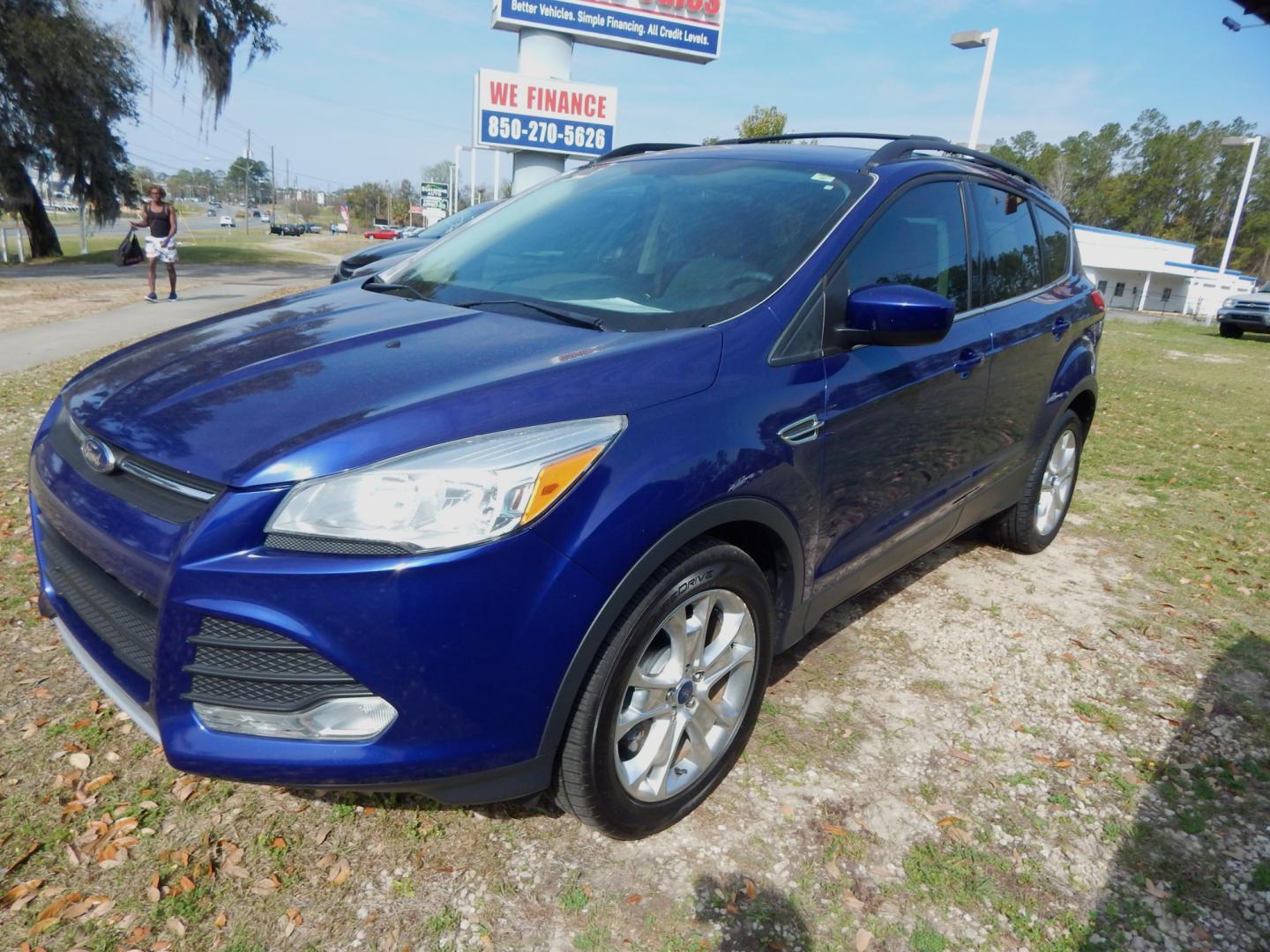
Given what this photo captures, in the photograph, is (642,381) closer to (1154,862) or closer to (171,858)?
(171,858)

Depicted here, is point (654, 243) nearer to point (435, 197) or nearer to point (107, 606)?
point (107, 606)

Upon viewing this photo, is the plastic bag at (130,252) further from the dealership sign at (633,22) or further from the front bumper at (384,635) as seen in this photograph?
the front bumper at (384,635)

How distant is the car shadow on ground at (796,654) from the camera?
245 cm

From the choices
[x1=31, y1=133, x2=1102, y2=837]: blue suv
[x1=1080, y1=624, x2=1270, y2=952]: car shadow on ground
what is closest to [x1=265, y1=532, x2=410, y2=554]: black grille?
[x1=31, y1=133, x2=1102, y2=837]: blue suv

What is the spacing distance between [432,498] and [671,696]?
92 cm

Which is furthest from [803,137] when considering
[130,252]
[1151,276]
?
[1151,276]

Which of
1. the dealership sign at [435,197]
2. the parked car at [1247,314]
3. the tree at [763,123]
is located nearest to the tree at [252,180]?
the dealership sign at [435,197]

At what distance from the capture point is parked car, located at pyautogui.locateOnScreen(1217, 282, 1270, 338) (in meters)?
21.1

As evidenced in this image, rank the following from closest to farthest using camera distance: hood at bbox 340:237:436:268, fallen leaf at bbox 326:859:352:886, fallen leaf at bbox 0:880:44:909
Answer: fallen leaf at bbox 0:880:44:909, fallen leaf at bbox 326:859:352:886, hood at bbox 340:237:436:268

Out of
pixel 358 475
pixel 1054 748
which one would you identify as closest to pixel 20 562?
pixel 358 475

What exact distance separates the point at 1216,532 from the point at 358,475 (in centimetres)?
558

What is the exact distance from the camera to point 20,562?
3.79 m

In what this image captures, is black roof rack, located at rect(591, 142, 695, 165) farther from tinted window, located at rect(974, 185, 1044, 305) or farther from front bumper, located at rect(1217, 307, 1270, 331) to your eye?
front bumper, located at rect(1217, 307, 1270, 331)

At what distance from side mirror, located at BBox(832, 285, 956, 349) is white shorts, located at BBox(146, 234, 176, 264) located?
12.7 metres
